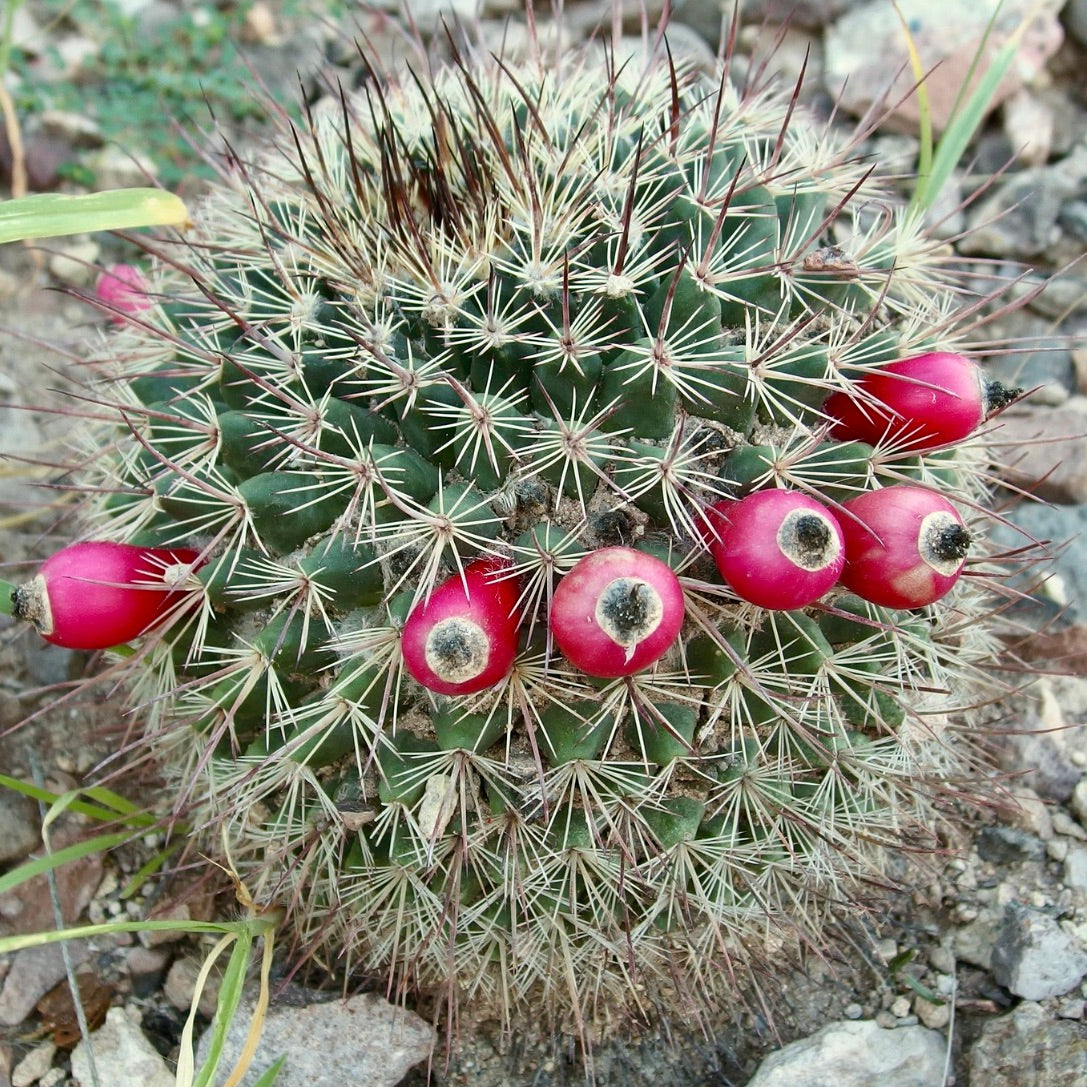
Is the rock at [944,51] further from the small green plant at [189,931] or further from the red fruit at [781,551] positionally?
the small green plant at [189,931]

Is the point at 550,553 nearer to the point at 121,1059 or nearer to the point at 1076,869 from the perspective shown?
the point at 121,1059

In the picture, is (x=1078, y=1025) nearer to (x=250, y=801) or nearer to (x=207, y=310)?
(x=250, y=801)

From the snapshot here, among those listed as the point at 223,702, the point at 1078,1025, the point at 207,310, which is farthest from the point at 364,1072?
the point at 207,310

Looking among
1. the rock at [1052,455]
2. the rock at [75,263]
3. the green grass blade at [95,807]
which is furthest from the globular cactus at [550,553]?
the rock at [75,263]

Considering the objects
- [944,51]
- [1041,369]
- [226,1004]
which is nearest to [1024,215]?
[1041,369]

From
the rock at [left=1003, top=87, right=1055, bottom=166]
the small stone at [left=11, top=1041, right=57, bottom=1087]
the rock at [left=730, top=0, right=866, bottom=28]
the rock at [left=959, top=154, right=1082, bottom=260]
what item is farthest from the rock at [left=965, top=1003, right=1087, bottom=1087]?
the rock at [left=730, top=0, right=866, bottom=28]
